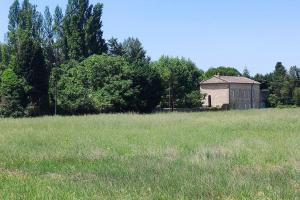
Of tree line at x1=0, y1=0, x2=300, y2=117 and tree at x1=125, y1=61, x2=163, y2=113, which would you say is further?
tree at x1=125, y1=61, x2=163, y2=113

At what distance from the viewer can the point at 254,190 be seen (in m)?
9.32

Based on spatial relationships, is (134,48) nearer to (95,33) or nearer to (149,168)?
(95,33)

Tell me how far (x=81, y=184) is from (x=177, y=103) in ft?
217

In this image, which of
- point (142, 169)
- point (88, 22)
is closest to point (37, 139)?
point (142, 169)

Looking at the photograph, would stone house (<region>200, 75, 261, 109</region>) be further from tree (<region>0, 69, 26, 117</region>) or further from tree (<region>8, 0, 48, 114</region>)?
tree (<region>0, 69, 26, 117</region>)

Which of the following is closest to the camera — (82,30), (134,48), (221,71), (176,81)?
(82,30)

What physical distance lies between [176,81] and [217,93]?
26.0m

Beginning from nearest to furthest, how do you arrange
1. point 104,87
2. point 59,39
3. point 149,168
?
1. point 149,168
2. point 104,87
3. point 59,39

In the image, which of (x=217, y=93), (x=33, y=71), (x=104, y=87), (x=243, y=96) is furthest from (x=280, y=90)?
(x=33, y=71)

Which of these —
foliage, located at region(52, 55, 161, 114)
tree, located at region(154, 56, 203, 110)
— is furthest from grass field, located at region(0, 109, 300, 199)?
tree, located at region(154, 56, 203, 110)

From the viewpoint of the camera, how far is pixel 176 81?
74812 millimetres

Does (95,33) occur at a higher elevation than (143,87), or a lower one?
higher

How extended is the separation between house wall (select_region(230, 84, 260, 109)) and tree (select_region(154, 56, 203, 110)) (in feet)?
73.3

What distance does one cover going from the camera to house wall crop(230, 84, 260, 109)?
325 ft
